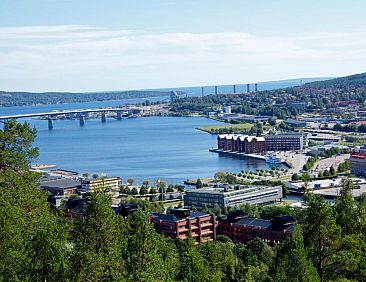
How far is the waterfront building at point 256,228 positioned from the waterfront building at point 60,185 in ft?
17.0

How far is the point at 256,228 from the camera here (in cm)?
857

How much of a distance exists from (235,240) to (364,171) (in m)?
6.86

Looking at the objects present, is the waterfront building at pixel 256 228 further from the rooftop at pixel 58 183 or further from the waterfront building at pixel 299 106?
the waterfront building at pixel 299 106

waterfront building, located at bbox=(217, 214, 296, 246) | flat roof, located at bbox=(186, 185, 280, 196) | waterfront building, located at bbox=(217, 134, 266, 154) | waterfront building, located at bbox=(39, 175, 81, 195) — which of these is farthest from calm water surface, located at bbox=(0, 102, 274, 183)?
waterfront building, located at bbox=(217, 214, 296, 246)

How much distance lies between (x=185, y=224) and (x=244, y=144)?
1236cm

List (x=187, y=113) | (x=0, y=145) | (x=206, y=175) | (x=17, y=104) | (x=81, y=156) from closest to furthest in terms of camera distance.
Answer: (x=0, y=145) → (x=206, y=175) → (x=81, y=156) → (x=187, y=113) → (x=17, y=104)

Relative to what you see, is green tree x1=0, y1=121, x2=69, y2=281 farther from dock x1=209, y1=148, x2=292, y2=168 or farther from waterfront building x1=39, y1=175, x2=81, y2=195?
dock x1=209, y1=148, x2=292, y2=168

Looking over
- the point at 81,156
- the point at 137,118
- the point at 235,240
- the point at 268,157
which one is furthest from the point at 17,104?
the point at 235,240

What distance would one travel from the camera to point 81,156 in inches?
843

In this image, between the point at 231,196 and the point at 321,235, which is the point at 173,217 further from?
the point at 321,235

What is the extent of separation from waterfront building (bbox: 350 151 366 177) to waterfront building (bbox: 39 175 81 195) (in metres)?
6.28

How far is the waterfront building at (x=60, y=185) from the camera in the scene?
13.5 metres

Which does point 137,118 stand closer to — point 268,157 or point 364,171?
point 268,157

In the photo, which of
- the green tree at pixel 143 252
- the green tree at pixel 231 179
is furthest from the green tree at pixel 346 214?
the green tree at pixel 231 179
